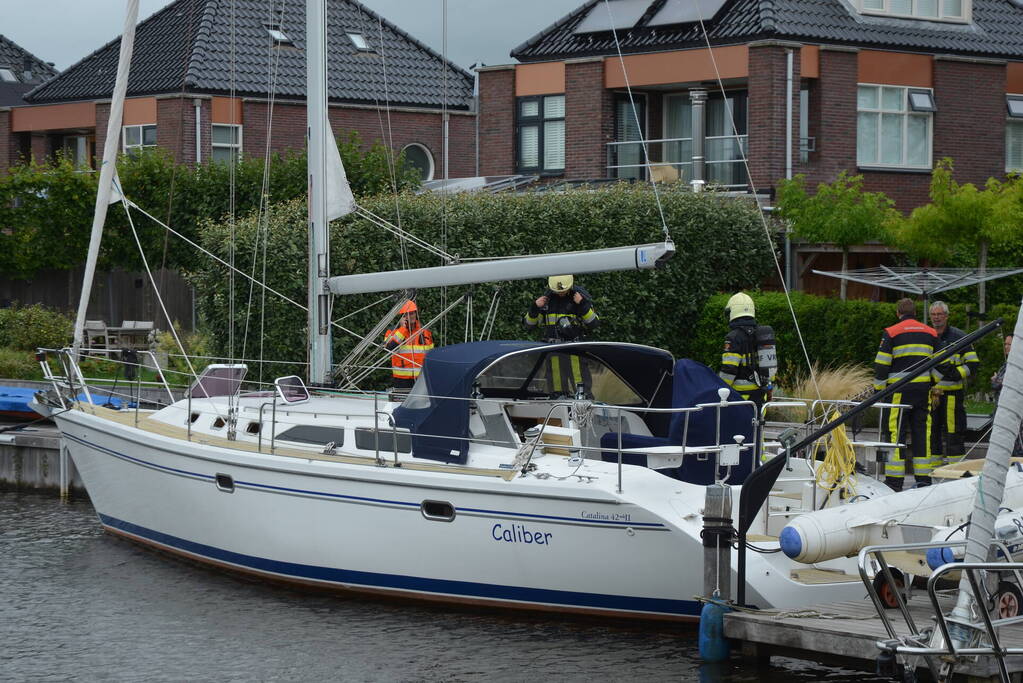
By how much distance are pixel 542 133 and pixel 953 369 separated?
17.3 meters

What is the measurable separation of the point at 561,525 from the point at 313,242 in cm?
427

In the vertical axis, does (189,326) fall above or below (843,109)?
below

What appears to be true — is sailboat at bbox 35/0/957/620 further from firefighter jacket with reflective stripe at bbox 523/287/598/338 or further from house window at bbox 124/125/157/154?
house window at bbox 124/125/157/154

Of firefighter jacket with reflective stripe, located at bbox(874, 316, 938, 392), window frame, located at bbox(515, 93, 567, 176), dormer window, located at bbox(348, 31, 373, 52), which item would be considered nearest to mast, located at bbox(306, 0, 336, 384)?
firefighter jacket with reflective stripe, located at bbox(874, 316, 938, 392)

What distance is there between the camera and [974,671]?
339 inches

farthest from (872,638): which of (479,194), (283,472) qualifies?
(479,194)

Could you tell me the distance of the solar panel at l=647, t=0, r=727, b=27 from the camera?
91.7 feet

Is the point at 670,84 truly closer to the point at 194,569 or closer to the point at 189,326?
the point at 189,326

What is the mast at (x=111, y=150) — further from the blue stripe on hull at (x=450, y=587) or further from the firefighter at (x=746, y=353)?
the firefighter at (x=746, y=353)

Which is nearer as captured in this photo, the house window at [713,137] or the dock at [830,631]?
the dock at [830,631]

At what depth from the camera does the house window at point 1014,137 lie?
2986 cm

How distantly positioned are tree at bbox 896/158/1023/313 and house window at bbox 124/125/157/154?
17.9 metres

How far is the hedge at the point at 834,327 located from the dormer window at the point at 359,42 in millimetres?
16813

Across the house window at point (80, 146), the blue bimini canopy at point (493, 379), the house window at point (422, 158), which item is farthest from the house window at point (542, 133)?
the blue bimini canopy at point (493, 379)
